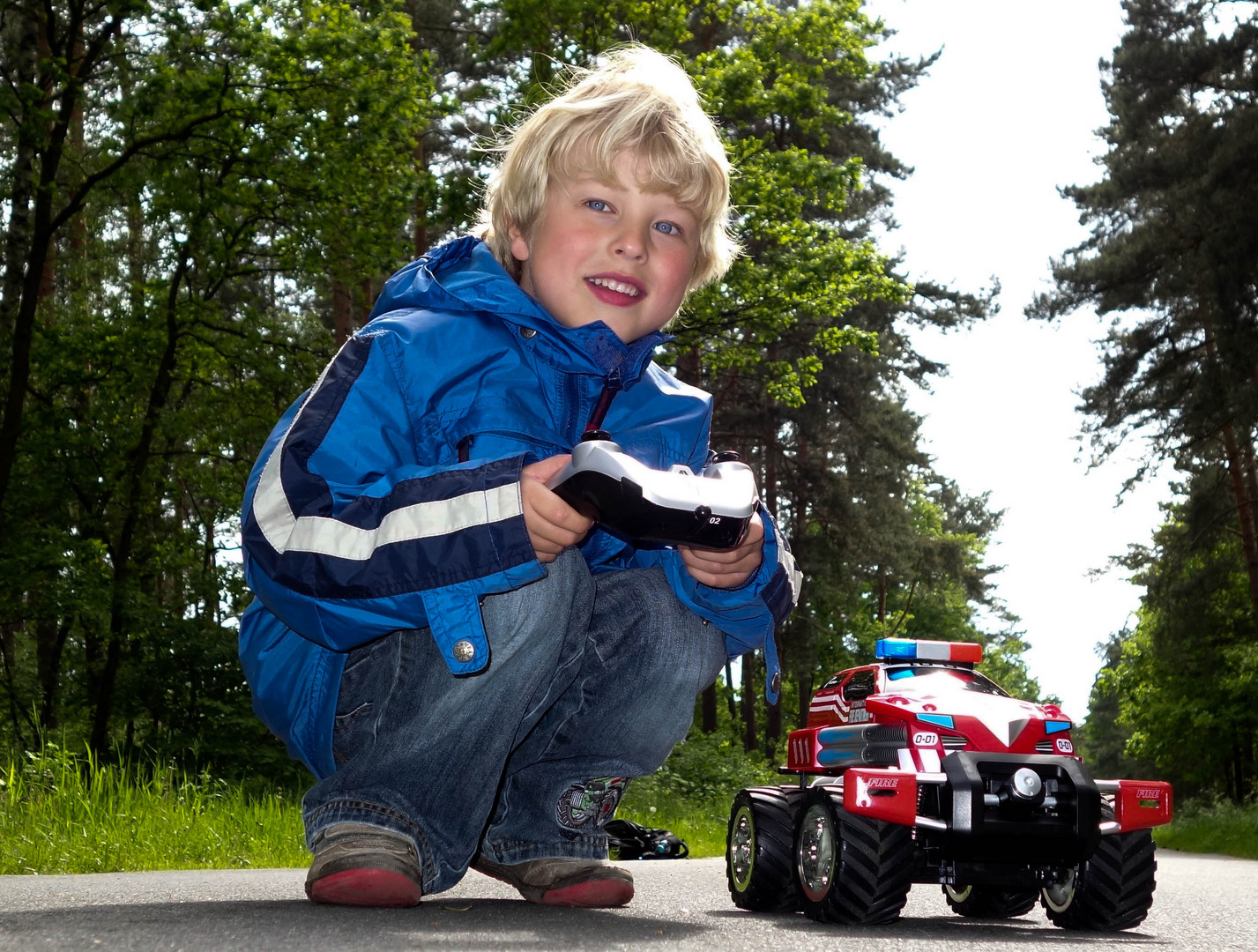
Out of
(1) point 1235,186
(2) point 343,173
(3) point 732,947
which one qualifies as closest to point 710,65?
(2) point 343,173

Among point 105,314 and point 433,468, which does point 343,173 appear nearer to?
point 105,314

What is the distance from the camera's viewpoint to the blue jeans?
9.02ft

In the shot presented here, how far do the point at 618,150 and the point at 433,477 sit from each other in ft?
3.46

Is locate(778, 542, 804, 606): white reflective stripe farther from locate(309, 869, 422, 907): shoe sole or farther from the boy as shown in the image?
locate(309, 869, 422, 907): shoe sole

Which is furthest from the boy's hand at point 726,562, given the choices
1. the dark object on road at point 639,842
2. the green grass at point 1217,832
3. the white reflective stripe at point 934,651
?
the green grass at point 1217,832

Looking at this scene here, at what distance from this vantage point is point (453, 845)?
113 inches

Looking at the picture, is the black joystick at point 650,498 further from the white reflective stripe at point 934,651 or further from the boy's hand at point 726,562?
the white reflective stripe at point 934,651

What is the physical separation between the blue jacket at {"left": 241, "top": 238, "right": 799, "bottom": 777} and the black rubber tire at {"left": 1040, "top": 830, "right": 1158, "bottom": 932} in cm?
178

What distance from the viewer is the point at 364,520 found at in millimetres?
2578

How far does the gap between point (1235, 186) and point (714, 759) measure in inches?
485

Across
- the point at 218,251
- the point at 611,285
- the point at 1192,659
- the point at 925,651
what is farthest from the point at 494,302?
the point at 1192,659

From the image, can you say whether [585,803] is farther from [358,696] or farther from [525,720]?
[358,696]

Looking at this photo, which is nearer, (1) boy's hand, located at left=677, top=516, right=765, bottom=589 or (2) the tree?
(1) boy's hand, located at left=677, top=516, right=765, bottom=589

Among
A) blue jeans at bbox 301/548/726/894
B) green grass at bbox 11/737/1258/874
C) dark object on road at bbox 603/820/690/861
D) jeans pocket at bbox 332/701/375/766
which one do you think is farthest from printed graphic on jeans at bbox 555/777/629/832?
dark object on road at bbox 603/820/690/861
